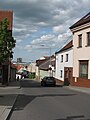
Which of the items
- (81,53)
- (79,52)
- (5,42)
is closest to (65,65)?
(79,52)

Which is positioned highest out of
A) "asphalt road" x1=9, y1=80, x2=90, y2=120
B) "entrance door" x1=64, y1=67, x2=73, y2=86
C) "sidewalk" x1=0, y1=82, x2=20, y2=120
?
"entrance door" x1=64, y1=67, x2=73, y2=86

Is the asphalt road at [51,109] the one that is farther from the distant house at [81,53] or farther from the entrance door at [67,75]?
the entrance door at [67,75]

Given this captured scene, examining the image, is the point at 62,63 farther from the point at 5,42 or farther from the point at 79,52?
the point at 5,42

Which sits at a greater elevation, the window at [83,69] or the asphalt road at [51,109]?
the window at [83,69]

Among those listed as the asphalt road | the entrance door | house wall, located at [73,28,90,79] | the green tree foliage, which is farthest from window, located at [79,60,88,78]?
the asphalt road

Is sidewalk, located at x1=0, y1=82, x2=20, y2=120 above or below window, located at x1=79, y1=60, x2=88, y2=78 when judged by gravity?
below

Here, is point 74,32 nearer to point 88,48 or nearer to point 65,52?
point 88,48

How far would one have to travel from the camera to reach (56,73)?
209ft

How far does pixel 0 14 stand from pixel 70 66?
15.2 m

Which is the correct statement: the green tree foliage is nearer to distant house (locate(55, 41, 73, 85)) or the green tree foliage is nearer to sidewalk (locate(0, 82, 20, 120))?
sidewalk (locate(0, 82, 20, 120))

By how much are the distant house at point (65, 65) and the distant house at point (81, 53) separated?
4.09 meters

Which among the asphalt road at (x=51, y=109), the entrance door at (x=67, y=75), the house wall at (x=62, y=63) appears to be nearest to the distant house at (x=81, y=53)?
the entrance door at (x=67, y=75)

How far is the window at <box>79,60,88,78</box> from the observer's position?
136ft

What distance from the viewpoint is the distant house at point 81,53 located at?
134ft
